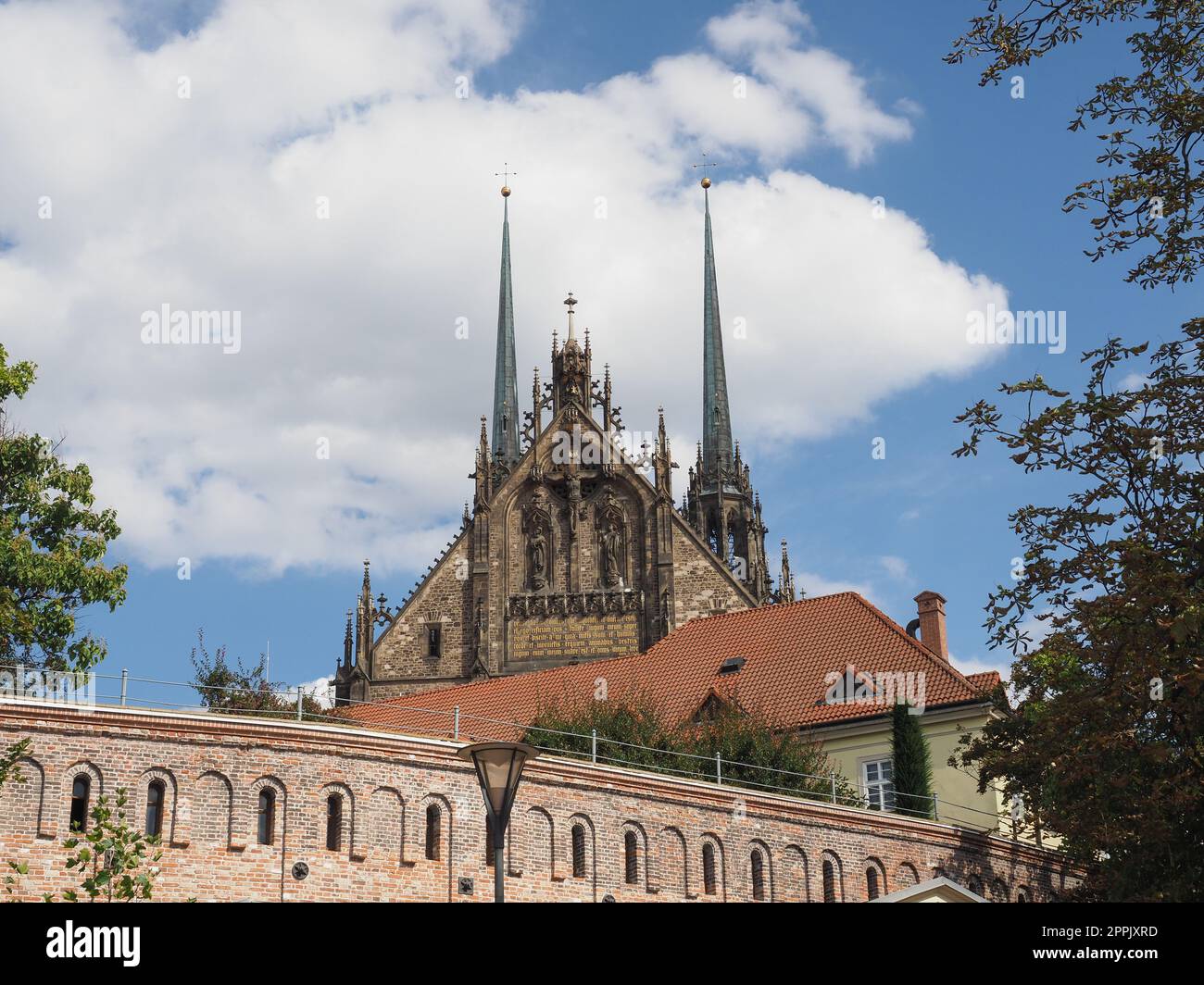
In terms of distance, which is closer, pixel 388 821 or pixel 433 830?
pixel 388 821

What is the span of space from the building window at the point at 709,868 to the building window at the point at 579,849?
2612 mm

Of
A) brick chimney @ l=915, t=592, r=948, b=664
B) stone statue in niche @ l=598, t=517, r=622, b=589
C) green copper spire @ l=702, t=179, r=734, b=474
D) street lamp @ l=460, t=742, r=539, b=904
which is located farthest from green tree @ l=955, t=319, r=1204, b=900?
green copper spire @ l=702, t=179, r=734, b=474

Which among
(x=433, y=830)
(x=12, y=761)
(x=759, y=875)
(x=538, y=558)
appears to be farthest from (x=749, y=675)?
(x=12, y=761)

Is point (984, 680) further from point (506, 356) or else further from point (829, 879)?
point (506, 356)

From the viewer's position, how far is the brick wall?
26.0 metres

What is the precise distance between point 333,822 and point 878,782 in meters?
13.8

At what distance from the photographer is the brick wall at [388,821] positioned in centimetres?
2597

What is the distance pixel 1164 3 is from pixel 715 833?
17404 mm

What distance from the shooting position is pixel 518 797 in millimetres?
29016

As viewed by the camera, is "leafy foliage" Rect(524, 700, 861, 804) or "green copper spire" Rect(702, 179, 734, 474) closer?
"leafy foliage" Rect(524, 700, 861, 804)

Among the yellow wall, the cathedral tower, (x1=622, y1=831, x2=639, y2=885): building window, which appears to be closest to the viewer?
(x1=622, y1=831, x2=639, y2=885): building window

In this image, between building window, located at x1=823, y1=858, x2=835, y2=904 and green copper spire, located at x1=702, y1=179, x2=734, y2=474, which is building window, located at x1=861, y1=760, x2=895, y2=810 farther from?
green copper spire, located at x1=702, y1=179, x2=734, y2=474

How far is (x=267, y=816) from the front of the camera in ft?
89.1

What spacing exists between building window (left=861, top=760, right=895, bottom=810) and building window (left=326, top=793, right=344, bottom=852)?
42.3 feet
